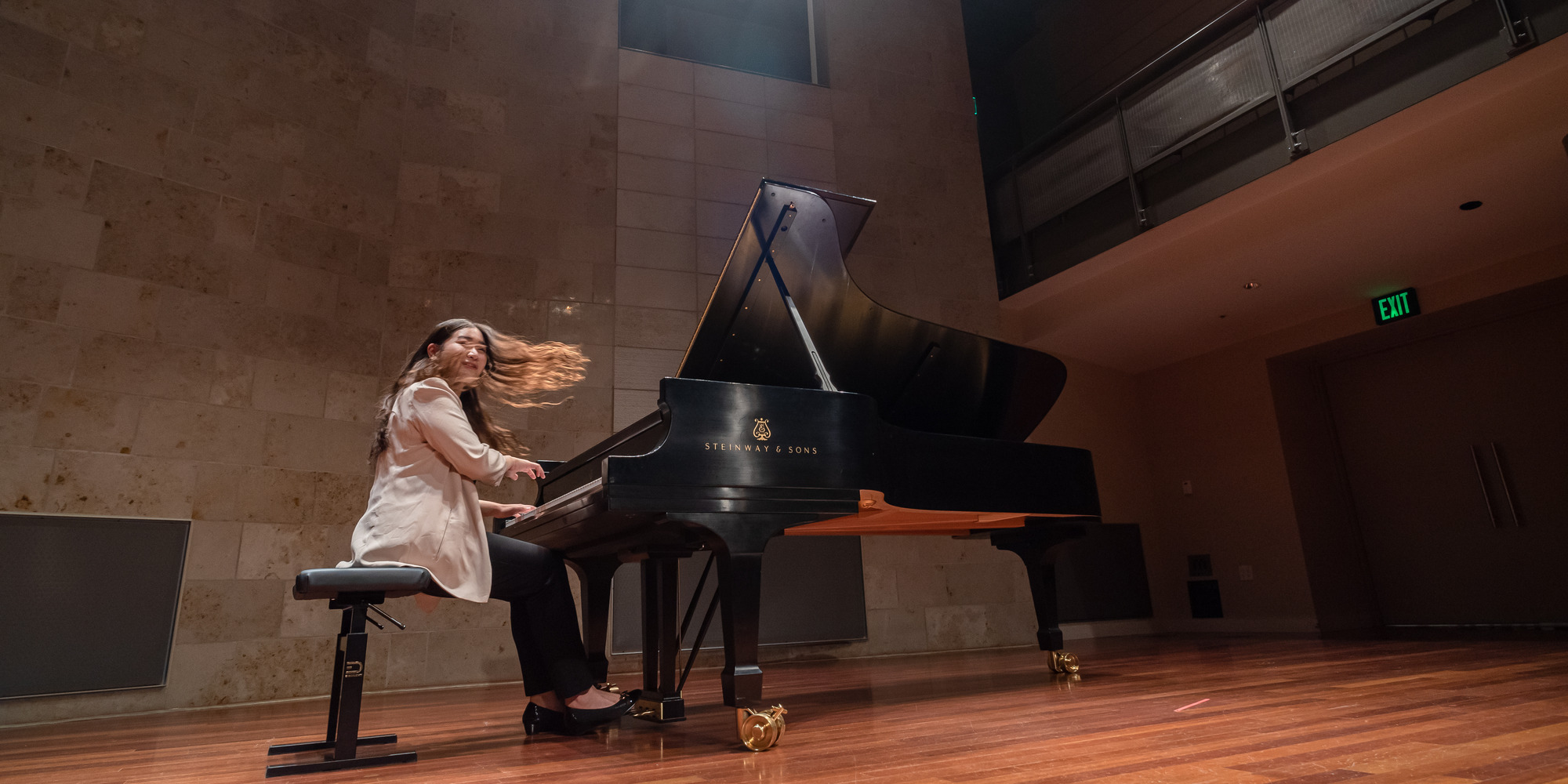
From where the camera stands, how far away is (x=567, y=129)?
18.5 feet

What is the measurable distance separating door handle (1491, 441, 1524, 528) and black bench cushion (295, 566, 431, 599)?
6940 mm

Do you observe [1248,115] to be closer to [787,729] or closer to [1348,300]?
[1348,300]

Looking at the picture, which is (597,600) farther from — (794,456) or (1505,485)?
(1505,485)

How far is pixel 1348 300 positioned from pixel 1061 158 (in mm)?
2382

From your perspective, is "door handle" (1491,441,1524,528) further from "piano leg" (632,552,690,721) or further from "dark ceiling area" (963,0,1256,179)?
"piano leg" (632,552,690,721)

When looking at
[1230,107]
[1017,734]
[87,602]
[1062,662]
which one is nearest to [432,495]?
[1017,734]

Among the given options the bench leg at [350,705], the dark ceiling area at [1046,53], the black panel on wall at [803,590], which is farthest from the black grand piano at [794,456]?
the dark ceiling area at [1046,53]

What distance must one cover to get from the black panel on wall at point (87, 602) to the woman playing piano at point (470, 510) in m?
2.70

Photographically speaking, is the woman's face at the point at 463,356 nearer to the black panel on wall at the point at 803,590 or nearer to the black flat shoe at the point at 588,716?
the black flat shoe at the point at 588,716

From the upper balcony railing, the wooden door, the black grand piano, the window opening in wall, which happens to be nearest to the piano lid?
the black grand piano

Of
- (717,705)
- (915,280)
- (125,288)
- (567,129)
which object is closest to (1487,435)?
(915,280)

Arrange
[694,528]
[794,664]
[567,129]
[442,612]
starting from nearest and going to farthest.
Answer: [694,528], [442,612], [794,664], [567,129]

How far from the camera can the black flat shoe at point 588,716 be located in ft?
7.43

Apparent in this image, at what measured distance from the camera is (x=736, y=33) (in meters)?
6.56
